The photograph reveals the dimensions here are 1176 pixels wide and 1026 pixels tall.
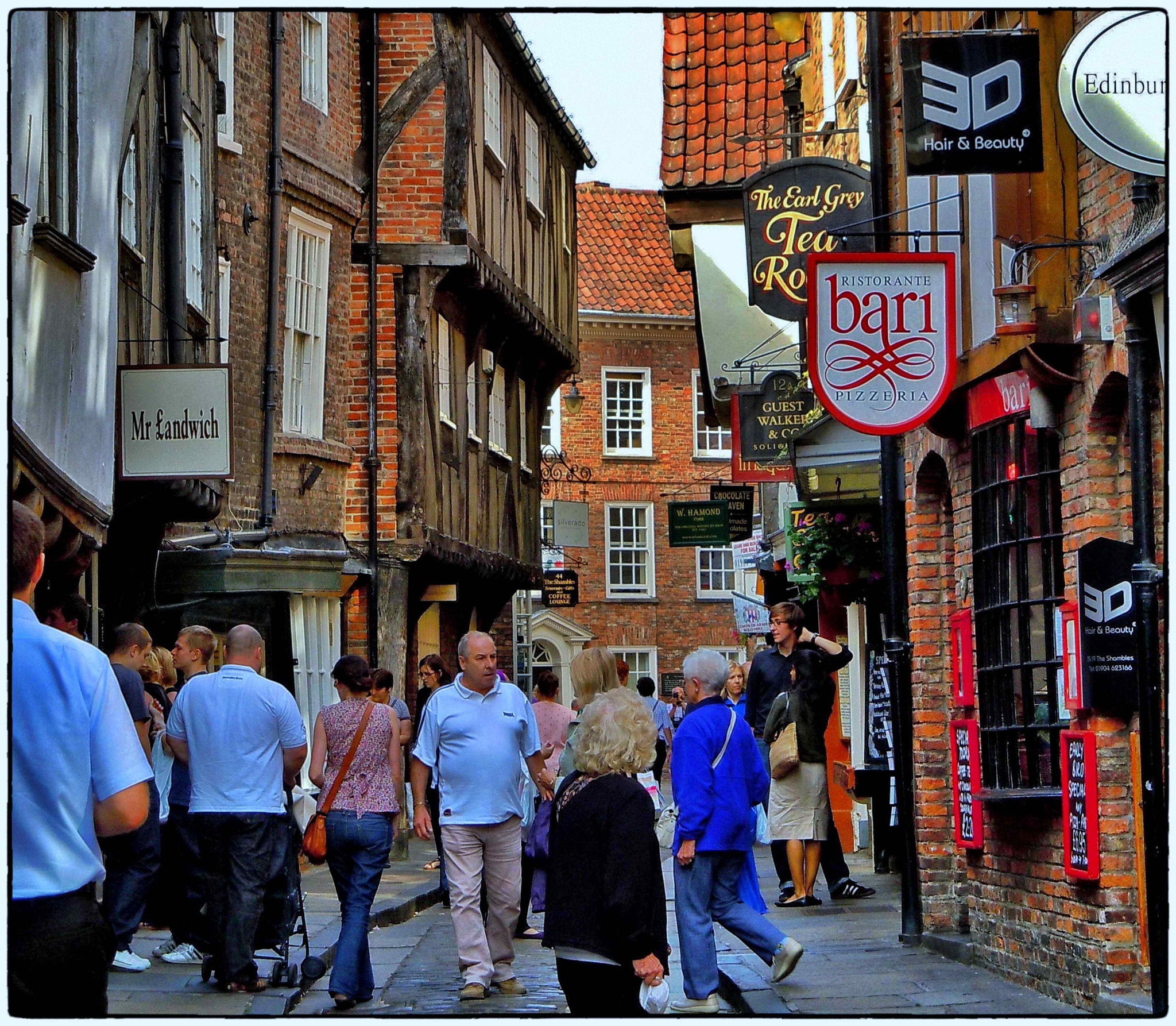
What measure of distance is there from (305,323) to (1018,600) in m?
11.1

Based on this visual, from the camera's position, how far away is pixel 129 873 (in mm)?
9461

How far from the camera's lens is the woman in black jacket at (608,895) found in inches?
243

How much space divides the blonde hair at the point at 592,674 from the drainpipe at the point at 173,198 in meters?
5.39

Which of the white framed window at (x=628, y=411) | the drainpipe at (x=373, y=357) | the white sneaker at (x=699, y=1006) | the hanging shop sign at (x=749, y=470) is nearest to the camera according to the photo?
the white sneaker at (x=699, y=1006)

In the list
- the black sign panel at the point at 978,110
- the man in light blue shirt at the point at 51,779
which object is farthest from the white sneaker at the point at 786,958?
the man in light blue shirt at the point at 51,779

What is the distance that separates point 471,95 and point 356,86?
1822 millimetres

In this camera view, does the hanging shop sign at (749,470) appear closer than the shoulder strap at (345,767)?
No

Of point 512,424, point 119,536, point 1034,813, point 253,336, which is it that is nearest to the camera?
point 1034,813

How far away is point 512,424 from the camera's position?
27125 mm

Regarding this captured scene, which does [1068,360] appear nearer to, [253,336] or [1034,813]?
[1034,813]

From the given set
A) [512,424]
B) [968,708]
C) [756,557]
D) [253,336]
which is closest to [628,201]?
[512,424]

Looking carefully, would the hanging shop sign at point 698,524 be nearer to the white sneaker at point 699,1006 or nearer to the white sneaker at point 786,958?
the white sneaker at point 786,958

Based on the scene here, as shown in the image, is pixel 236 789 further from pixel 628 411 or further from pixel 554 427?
pixel 628 411

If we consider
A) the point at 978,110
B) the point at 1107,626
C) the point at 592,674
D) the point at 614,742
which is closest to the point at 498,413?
the point at 592,674
